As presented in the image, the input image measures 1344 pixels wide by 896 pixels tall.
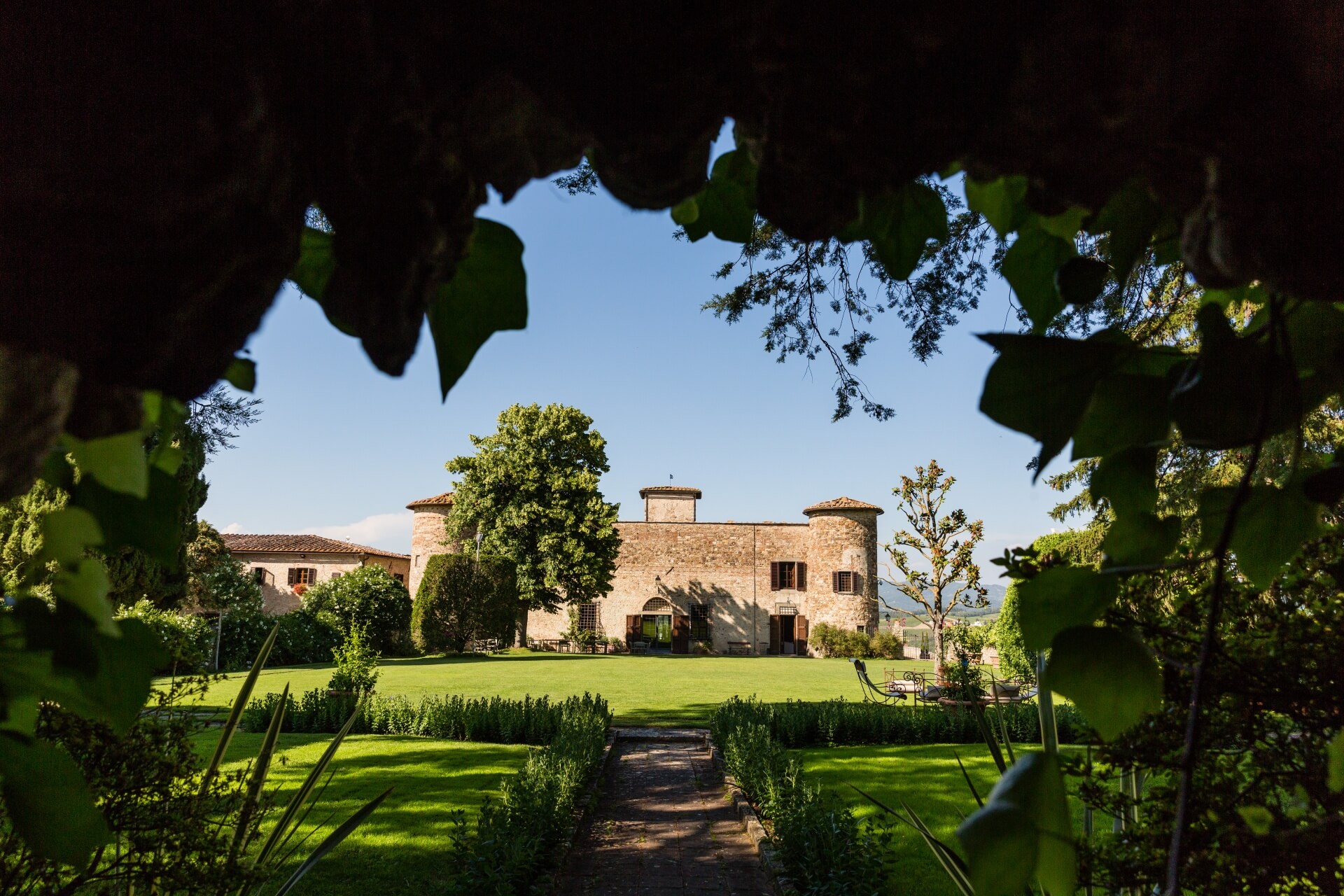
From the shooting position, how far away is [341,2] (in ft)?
1.32

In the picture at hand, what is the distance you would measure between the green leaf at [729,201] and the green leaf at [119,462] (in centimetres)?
54

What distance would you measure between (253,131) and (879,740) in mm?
10725

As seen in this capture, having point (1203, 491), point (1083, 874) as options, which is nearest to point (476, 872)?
point (1083, 874)

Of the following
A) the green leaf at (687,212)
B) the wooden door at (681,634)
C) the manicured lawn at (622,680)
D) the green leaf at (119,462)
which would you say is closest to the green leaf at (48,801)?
the green leaf at (119,462)

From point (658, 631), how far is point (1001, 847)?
34.0 meters

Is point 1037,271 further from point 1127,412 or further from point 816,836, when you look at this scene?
point 816,836

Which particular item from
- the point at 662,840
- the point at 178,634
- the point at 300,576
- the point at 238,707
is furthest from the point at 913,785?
the point at 300,576

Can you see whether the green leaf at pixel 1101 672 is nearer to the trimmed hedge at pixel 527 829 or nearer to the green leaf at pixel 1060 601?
the green leaf at pixel 1060 601

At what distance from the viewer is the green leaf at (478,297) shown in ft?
1.82

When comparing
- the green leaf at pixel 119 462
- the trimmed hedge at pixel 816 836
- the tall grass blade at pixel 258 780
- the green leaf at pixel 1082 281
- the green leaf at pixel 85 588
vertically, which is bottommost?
the trimmed hedge at pixel 816 836

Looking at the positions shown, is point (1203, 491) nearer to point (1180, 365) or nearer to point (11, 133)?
point (1180, 365)

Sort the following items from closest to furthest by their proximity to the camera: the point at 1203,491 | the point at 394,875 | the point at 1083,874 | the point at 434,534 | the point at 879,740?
1. the point at 1203,491
2. the point at 1083,874
3. the point at 394,875
4. the point at 879,740
5. the point at 434,534

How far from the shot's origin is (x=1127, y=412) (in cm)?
51

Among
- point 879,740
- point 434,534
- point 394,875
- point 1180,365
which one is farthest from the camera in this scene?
point 434,534
